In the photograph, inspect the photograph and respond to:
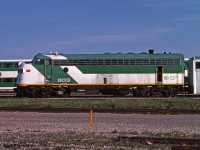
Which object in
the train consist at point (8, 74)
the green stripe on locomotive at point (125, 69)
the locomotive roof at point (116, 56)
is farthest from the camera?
the train consist at point (8, 74)

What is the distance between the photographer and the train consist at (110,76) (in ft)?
135

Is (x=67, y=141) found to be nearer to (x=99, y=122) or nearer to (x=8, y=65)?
(x=99, y=122)

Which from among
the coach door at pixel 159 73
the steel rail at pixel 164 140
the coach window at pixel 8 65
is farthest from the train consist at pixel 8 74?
the steel rail at pixel 164 140

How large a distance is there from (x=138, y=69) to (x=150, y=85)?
1.77 metres

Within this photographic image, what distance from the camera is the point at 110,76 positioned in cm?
4125

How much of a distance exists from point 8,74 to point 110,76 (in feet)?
82.9

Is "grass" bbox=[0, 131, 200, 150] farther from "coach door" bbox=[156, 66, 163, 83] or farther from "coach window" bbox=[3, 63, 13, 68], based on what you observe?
"coach window" bbox=[3, 63, 13, 68]

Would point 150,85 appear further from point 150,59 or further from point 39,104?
point 39,104

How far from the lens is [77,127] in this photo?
1923 cm

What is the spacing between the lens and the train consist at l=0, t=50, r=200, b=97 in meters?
41.2

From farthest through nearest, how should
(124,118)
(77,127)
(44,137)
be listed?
(124,118) → (77,127) → (44,137)

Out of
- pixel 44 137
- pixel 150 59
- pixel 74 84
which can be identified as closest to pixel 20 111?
pixel 44 137

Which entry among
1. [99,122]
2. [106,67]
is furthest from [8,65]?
[99,122]

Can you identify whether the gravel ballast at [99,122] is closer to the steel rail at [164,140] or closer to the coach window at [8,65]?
the steel rail at [164,140]
